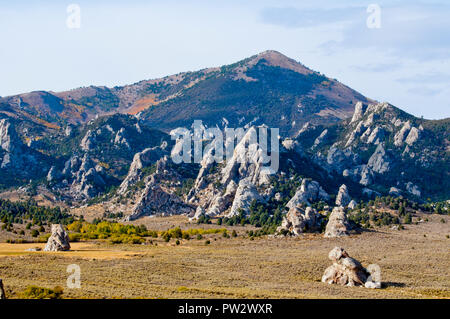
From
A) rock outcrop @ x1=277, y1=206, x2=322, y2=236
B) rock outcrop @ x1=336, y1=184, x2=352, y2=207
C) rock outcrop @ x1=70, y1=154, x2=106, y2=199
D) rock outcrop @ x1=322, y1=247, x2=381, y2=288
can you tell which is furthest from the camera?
rock outcrop @ x1=70, y1=154, x2=106, y2=199

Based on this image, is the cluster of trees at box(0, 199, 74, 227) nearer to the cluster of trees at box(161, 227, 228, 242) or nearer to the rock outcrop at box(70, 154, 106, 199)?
the rock outcrop at box(70, 154, 106, 199)

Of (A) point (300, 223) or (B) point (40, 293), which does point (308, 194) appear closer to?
(A) point (300, 223)

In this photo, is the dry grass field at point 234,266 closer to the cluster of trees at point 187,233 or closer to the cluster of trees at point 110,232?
the cluster of trees at point 187,233

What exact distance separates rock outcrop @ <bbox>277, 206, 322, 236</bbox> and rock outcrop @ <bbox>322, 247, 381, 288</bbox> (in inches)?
1804

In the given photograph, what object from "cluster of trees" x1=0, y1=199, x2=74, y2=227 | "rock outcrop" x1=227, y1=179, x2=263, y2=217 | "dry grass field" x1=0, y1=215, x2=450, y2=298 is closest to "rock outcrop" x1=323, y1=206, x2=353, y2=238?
"dry grass field" x1=0, y1=215, x2=450, y2=298

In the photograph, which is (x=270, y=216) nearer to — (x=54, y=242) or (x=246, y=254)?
(x=246, y=254)

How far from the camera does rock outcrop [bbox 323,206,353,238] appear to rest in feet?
362

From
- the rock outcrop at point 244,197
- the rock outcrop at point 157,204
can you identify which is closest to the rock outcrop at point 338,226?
the rock outcrop at point 244,197

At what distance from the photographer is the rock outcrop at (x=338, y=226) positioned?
110188 mm

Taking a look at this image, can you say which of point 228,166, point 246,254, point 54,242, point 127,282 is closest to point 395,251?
point 246,254

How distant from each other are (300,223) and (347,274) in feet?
162

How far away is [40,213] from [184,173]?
47.0 metres

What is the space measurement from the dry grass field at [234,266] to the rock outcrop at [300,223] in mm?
4222

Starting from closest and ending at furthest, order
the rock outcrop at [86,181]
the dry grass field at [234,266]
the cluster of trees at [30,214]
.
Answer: the dry grass field at [234,266] < the cluster of trees at [30,214] < the rock outcrop at [86,181]
